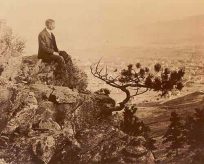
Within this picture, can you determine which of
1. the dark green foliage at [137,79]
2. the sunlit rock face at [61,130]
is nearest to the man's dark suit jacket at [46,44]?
the sunlit rock face at [61,130]

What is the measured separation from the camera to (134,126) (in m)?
5.77

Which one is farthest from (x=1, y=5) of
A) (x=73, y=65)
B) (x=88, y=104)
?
(x=88, y=104)

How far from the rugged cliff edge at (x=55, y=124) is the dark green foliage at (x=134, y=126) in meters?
0.06

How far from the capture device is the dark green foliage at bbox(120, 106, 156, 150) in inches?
226

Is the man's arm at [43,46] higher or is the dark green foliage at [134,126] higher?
the man's arm at [43,46]

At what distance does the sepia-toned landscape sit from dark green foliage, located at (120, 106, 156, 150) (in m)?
0.01

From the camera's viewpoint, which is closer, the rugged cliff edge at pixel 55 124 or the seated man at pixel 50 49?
the rugged cliff edge at pixel 55 124

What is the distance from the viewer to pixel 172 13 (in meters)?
5.86

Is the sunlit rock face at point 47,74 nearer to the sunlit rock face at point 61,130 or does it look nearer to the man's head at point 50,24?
the sunlit rock face at point 61,130

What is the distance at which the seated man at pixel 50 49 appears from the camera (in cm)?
576

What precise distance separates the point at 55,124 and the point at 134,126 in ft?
3.03

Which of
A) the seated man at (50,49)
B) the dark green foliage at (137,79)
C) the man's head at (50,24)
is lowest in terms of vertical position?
the dark green foliage at (137,79)

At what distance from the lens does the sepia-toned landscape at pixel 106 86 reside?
569cm

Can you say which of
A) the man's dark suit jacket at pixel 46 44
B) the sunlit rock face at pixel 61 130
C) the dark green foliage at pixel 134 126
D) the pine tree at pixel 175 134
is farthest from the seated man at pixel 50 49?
the pine tree at pixel 175 134
